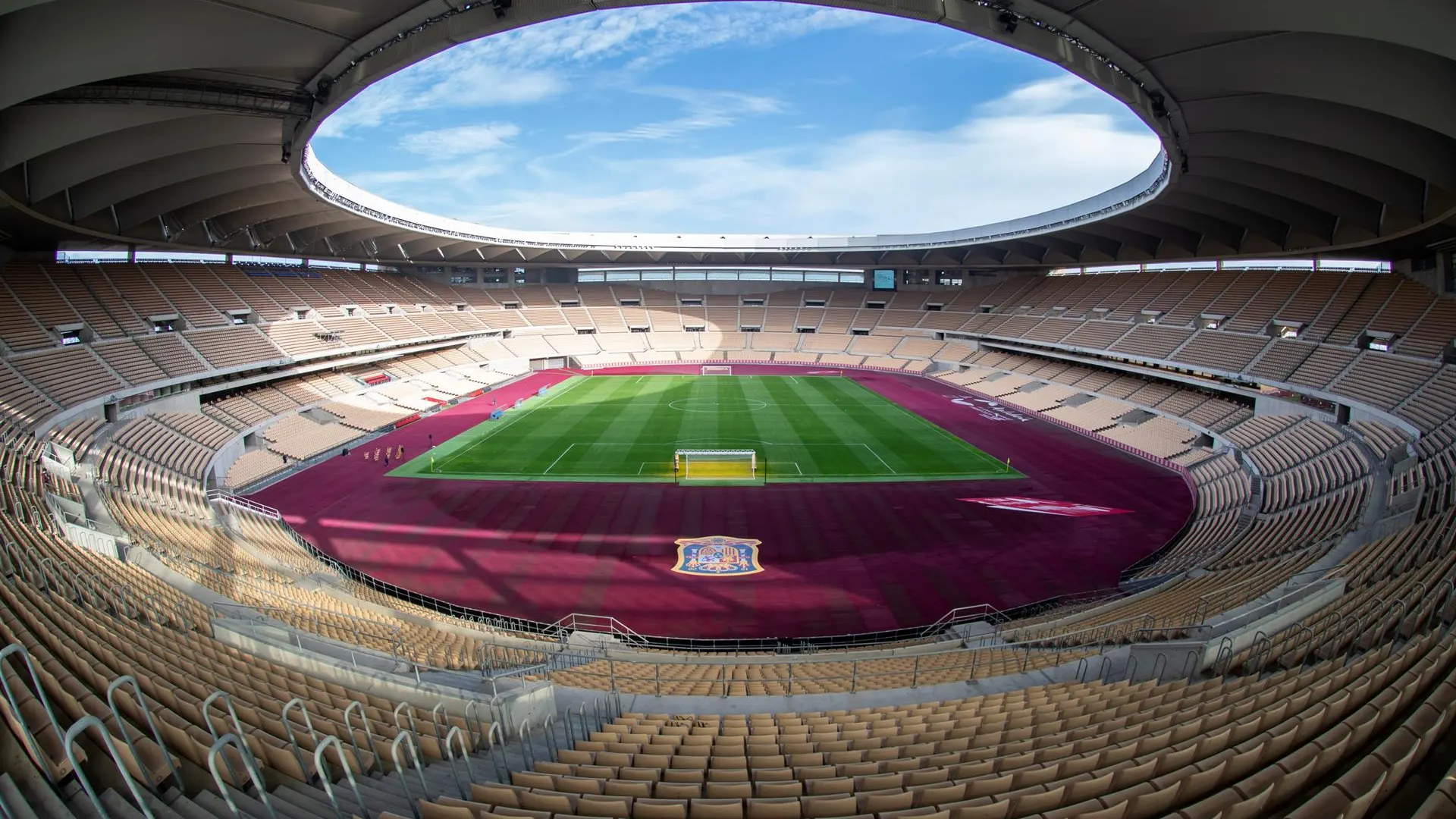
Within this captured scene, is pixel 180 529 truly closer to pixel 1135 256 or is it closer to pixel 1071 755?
pixel 1071 755

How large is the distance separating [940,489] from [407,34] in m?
23.6

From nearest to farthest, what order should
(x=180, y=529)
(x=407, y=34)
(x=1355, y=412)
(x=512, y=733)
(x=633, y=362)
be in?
(x=512, y=733) < (x=407, y=34) < (x=180, y=529) < (x=1355, y=412) < (x=633, y=362)

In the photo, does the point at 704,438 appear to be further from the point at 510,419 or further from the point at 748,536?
the point at 748,536

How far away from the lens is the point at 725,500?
25.8 meters

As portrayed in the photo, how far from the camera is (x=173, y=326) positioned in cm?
3359

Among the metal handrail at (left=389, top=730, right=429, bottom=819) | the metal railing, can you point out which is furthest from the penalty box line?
the metal handrail at (left=389, top=730, right=429, bottom=819)

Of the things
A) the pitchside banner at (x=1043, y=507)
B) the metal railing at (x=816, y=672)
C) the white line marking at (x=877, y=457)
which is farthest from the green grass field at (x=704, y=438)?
the metal railing at (x=816, y=672)

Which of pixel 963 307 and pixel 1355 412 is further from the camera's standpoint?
pixel 963 307

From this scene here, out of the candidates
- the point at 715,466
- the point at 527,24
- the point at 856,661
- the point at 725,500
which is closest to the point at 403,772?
the point at 856,661

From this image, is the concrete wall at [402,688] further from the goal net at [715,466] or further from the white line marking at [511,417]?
the white line marking at [511,417]

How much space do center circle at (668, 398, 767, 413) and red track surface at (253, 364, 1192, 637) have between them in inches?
607

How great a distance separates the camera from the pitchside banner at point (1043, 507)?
24.2 m

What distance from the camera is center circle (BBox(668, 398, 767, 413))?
1682 inches

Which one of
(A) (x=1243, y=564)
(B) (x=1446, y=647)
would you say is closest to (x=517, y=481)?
(A) (x=1243, y=564)
